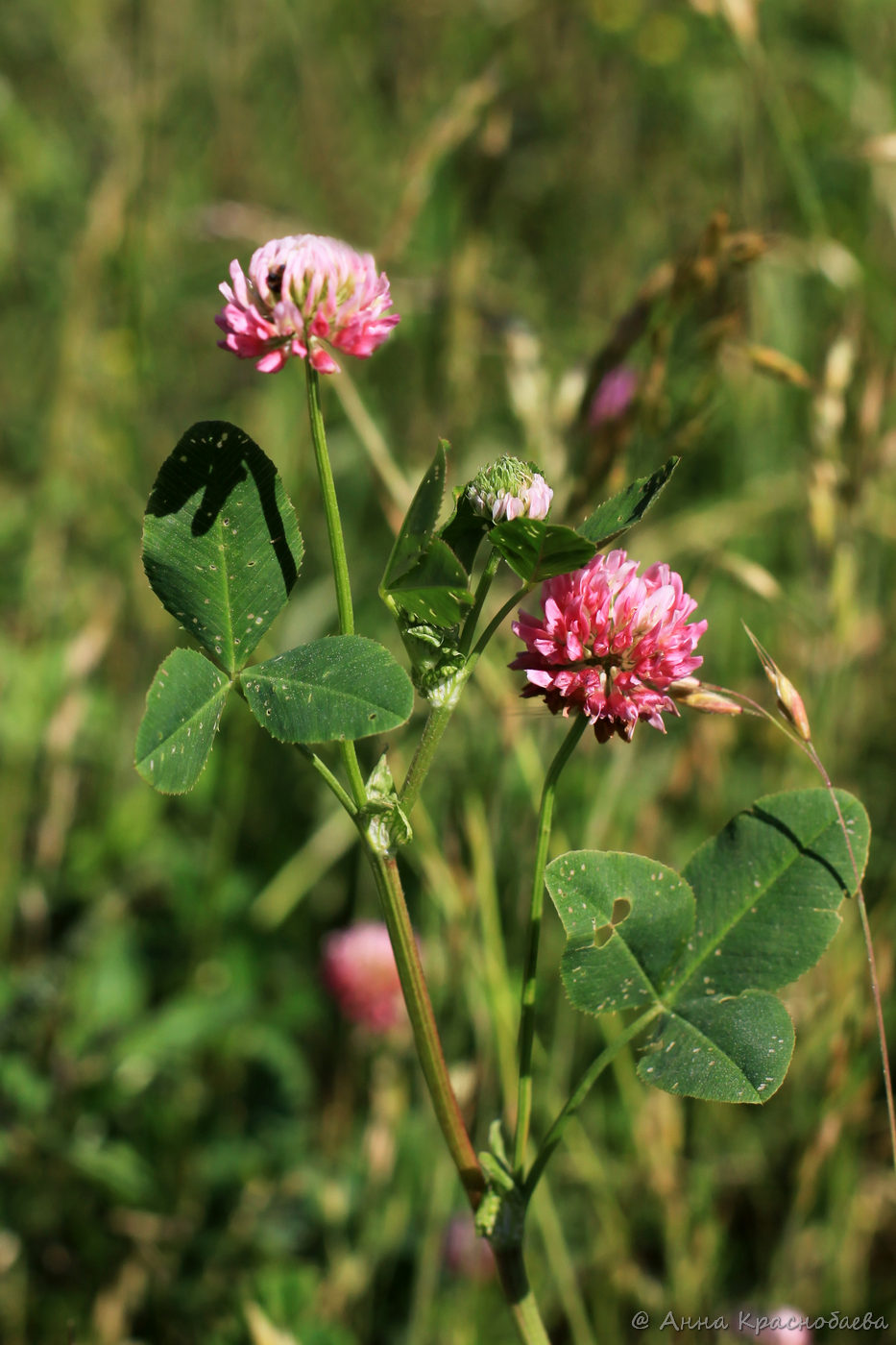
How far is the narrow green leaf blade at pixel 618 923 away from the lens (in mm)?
792

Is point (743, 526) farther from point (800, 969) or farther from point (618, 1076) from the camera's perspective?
point (800, 969)

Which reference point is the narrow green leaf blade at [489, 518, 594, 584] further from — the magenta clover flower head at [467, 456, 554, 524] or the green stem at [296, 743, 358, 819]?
the green stem at [296, 743, 358, 819]

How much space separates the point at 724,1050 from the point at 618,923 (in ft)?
0.36

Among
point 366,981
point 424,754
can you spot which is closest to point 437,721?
point 424,754

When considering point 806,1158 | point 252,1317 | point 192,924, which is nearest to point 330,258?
point 252,1317

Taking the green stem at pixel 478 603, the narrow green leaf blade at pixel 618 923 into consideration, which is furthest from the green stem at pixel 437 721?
the narrow green leaf blade at pixel 618 923

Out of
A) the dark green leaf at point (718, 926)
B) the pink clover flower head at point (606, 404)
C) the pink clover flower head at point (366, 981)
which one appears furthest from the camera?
the pink clover flower head at point (366, 981)

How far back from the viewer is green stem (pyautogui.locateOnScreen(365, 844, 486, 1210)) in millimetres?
740

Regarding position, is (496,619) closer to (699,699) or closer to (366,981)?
(699,699)

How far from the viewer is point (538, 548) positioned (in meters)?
0.70

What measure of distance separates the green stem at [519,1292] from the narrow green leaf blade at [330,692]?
382mm

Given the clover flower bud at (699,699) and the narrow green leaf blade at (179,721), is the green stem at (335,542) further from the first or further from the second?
the clover flower bud at (699,699)

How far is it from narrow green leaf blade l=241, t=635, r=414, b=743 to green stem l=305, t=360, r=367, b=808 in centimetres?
2

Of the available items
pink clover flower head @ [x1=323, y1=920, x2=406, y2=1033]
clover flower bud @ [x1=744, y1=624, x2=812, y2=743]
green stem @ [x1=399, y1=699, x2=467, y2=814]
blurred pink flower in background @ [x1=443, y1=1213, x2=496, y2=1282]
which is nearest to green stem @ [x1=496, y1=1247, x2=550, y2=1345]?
green stem @ [x1=399, y1=699, x2=467, y2=814]
